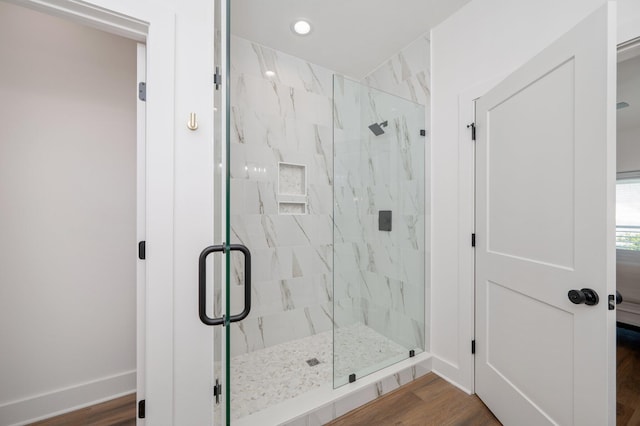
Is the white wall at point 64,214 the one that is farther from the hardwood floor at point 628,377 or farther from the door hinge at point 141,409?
the hardwood floor at point 628,377

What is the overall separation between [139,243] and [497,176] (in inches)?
78.5

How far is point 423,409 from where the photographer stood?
1559 millimetres

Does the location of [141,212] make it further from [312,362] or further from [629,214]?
[629,214]

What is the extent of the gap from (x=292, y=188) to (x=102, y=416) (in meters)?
2.04

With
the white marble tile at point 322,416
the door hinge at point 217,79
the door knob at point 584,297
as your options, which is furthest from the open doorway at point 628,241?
the door hinge at point 217,79

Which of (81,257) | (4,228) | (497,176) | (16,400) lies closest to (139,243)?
(81,257)

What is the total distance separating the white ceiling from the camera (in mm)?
1795

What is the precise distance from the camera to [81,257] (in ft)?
5.22

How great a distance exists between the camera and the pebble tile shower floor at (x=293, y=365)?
5.22 feet

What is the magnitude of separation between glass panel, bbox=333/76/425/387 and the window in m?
3.07

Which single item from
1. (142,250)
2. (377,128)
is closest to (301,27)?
(377,128)

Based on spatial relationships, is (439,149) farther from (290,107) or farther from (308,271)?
(308,271)

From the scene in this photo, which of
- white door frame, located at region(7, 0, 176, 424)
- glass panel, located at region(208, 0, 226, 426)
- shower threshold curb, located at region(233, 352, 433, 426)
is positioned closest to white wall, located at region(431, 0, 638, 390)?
shower threshold curb, located at region(233, 352, 433, 426)

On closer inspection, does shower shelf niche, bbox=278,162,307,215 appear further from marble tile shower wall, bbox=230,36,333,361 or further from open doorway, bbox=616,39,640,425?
open doorway, bbox=616,39,640,425
